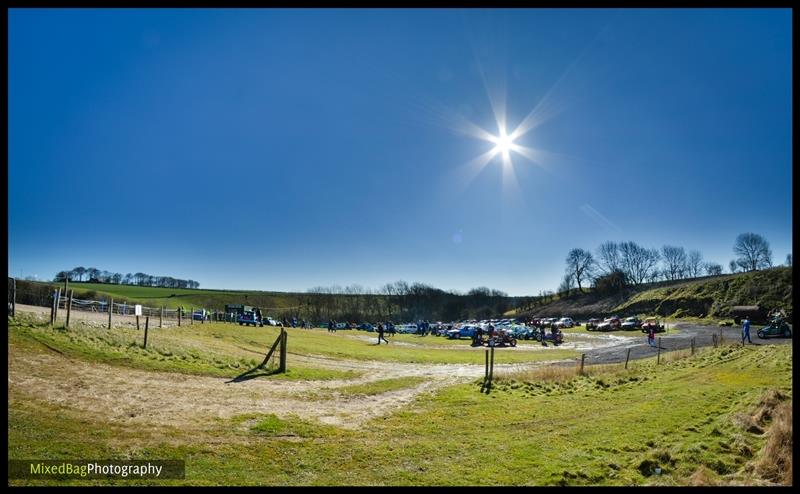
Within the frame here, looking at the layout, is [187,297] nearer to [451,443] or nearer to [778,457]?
[451,443]

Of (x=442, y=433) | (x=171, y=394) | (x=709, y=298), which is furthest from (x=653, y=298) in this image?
(x=171, y=394)

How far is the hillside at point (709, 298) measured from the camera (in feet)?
212

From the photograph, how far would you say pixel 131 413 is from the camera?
35.8ft

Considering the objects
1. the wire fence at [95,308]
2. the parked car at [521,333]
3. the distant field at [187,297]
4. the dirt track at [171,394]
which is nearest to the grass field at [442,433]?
the dirt track at [171,394]

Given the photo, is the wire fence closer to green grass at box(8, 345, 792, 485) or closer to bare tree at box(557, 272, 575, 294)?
green grass at box(8, 345, 792, 485)

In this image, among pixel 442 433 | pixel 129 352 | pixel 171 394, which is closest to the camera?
pixel 442 433

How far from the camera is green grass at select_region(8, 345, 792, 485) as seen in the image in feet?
26.8

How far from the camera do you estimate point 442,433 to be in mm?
11586

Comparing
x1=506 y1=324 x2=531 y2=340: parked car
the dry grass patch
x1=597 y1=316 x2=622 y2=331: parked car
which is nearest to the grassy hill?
x1=597 y1=316 x2=622 y2=331: parked car

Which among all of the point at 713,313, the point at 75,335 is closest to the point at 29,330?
the point at 75,335

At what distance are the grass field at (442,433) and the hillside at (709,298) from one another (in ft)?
182

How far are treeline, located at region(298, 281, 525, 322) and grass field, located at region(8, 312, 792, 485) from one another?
112m

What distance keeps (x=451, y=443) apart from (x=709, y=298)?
86.6 metres

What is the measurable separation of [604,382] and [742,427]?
8.93m
